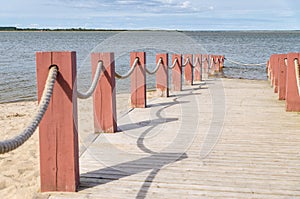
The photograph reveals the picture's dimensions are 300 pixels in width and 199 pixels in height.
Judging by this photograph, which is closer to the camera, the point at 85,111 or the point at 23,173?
the point at 23,173

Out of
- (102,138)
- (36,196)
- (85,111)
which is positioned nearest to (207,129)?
(102,138)

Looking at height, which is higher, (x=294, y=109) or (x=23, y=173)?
(x=294, y=109)

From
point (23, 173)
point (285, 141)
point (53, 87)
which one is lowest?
point (23, 173)

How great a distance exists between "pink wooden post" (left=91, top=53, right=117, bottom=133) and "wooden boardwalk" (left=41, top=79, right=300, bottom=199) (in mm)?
177

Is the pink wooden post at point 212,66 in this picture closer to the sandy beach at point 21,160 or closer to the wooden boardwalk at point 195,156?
the sandy beach at point 21,160

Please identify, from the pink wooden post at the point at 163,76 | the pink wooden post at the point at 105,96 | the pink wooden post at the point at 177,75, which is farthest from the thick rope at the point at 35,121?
the pink wooden post at the point at 177,75

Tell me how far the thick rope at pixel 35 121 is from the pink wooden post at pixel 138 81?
3.85 meters

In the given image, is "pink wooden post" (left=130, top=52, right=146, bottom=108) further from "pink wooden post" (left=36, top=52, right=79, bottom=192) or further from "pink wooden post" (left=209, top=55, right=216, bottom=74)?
"pink wooden post" (left=209, top=55, right=216, bottom=74)

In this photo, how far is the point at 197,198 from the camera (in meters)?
3.10

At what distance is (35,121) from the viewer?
257 cm

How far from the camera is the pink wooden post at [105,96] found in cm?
481

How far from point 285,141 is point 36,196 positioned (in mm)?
3057

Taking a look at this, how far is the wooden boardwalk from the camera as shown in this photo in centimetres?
326

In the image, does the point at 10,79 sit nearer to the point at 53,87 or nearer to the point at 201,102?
the point at 201,102
